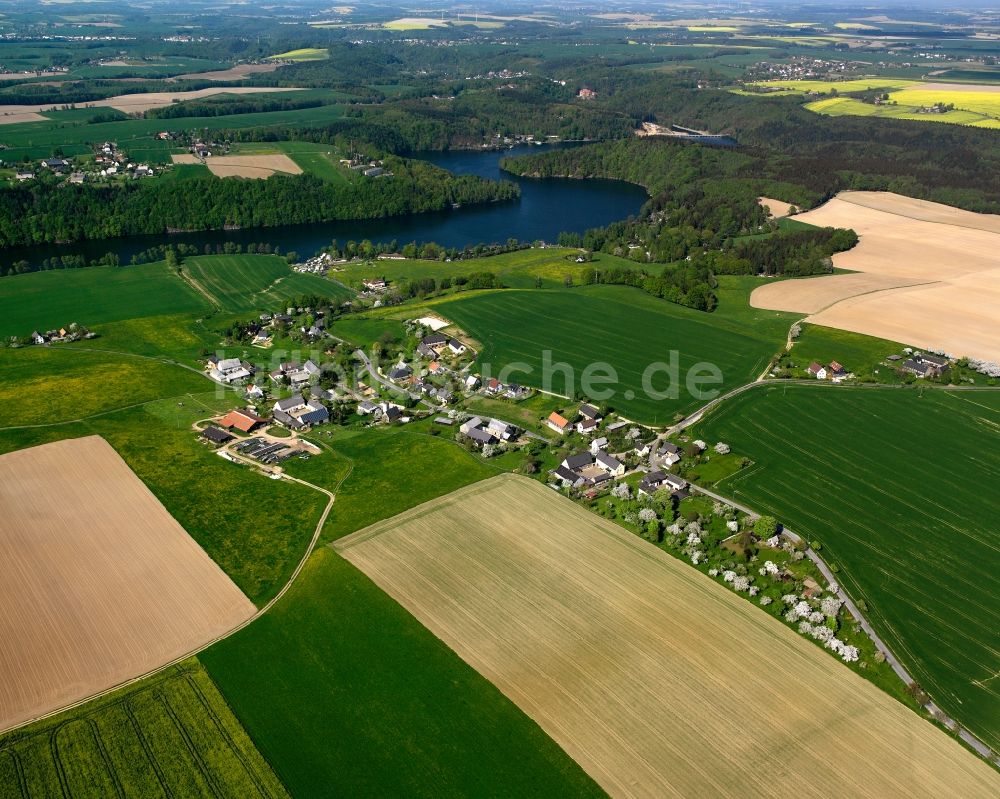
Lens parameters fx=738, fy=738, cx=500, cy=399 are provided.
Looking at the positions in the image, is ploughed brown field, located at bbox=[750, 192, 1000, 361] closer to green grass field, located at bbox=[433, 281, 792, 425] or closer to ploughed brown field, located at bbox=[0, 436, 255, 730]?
green grass field, located at bbox=[433, 281, 792, 425]

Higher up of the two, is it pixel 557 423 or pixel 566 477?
pixel 566 477

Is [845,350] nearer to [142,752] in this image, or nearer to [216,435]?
[216,435]

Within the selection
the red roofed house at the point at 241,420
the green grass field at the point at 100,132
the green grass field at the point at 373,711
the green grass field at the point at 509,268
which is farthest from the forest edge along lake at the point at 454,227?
the green grass field at the point at 373,711

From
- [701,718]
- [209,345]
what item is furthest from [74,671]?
[209,345]

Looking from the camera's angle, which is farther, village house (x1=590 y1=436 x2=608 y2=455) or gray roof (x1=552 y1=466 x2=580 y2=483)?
village house (x1=590 y1=436 x2=608 y2=455)

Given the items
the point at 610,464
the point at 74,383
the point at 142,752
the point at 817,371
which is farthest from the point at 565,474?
the point at 74,383

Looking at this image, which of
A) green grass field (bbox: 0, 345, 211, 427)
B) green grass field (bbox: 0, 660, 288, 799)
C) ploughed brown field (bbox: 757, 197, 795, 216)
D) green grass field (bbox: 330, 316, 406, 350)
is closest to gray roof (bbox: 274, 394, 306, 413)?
green grass field (bbox: 0, 345, 211, 427)

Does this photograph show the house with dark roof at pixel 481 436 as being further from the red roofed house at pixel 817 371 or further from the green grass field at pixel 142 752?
the red roofed house at pixel 817 371
